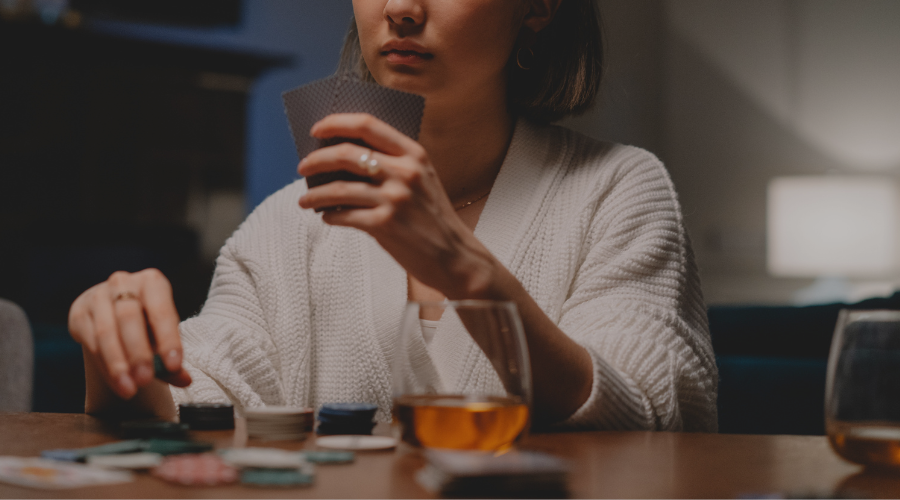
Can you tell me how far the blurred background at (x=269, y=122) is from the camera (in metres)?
4.89

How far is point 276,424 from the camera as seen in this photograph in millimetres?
753

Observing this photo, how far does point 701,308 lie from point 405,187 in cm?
67

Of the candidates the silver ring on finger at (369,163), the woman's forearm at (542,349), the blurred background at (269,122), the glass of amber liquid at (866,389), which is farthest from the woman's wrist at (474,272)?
the blurred background at (269,122)

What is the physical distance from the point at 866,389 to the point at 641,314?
51 centimetres

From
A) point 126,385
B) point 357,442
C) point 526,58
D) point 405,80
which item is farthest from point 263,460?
point 526,58

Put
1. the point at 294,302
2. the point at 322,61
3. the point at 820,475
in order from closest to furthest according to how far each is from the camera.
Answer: the point at 820,475 < the point at 294,302 < the point at 322,61

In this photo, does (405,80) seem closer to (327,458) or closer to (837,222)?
(327,458)

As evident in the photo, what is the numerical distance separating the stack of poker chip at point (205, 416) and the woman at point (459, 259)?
5cm

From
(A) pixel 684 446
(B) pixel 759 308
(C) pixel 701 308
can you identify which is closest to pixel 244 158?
(B) pixel 759 308

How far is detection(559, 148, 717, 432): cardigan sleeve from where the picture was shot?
0.95m

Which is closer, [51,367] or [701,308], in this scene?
[701,308]

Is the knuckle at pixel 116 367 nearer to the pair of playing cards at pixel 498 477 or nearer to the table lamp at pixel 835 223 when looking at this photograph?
the pair of playing cards at pixel 498 477

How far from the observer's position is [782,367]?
72.6 inches

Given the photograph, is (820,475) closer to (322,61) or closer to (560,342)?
(560,342)
